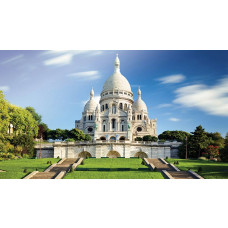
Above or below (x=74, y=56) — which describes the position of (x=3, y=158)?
below

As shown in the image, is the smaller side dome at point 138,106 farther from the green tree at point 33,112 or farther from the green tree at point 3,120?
the green tree at point 3,120

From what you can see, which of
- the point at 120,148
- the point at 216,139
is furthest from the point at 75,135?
the point at 216,139

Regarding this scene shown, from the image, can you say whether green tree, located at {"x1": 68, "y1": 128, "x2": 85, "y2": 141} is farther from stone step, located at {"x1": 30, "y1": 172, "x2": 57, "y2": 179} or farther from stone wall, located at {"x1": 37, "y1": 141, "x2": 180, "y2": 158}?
stone step, located at {"x1": 30, "y1": 172, "x2": 57, "y2": 179}

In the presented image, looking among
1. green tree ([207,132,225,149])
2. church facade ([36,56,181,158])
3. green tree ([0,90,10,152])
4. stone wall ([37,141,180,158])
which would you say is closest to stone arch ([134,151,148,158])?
church facade ([36,56,181,158])

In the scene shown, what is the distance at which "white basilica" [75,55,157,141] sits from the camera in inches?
1778

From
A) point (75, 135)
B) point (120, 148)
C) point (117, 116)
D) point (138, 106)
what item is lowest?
point (120, 148)

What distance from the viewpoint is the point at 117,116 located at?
47594mm

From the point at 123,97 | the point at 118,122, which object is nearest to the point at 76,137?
the point at 118,122

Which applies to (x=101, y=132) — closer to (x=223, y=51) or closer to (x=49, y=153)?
(x=49, y=153)

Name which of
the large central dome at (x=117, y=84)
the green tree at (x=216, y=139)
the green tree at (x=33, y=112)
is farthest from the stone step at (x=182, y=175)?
the large central dome at (x=117, y=84)

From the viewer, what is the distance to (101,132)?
147 feet

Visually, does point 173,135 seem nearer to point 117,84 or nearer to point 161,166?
point 117,84

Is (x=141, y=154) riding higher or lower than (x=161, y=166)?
higher
